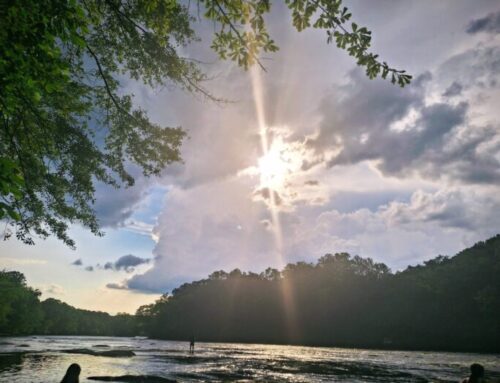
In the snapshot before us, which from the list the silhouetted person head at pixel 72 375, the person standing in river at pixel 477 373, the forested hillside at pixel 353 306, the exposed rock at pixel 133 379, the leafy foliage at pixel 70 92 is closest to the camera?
the leafy foliage at pixel 70 92

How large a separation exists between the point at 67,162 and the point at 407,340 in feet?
350

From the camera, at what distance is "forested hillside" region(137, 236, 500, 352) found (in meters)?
92.1

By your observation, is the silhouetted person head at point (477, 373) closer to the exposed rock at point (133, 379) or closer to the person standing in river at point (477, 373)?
the person standing in river at point (477, 373)

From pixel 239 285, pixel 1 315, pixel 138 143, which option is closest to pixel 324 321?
pixel 239 285

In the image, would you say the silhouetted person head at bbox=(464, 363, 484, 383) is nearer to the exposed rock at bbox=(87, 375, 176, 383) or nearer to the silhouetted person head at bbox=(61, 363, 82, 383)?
the silhouetted person head at bbox=(61, 363, 82, 383)

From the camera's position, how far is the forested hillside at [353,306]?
92.1 m

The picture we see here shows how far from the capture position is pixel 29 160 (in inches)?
399

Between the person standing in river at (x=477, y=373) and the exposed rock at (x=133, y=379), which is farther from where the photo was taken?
the exposed rock at (x=133, y=379)

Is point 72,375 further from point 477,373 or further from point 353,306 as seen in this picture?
point 353,306

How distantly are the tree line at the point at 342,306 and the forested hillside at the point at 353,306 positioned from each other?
27cm

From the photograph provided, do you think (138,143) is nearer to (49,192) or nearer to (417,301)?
(49,192)

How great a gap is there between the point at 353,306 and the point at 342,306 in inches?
159

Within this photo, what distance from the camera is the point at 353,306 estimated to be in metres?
122

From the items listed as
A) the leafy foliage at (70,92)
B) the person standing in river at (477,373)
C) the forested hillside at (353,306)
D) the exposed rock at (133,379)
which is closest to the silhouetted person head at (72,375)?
the leafy foliage at (70,92)
